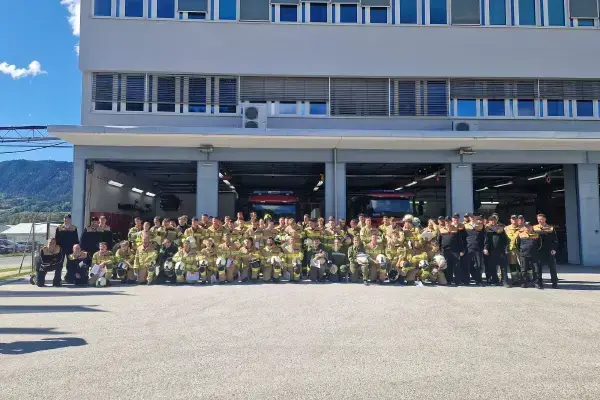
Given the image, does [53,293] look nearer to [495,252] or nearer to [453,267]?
[453,267]

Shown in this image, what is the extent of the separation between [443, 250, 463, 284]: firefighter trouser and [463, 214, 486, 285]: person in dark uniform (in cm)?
20

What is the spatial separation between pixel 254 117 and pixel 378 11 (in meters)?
6.14

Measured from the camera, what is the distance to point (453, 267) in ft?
36.1

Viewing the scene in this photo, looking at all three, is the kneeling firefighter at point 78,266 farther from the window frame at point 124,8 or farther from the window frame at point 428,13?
the window frame at point 428,13

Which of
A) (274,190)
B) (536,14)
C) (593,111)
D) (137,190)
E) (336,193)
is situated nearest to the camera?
(336,193)

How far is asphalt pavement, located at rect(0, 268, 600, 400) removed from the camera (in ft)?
13.7

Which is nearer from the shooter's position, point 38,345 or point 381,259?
point 38,345

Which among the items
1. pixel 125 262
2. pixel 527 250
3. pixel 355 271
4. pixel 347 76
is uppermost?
pixel 347 76

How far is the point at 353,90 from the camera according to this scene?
16641 millimetres

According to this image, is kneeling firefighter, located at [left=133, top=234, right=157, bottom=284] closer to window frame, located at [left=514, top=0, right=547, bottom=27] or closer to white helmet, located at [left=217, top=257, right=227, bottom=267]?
white helmet, located at [left=217, top=257, right=227, bottom=267]

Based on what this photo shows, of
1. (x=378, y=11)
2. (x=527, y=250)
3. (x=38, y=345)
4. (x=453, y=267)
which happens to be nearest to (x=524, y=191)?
(x=378, y=11)

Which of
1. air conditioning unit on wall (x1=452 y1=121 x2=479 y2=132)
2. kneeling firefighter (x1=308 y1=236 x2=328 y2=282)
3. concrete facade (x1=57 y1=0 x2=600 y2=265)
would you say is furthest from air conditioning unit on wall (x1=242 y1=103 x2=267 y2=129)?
air conditioning unit on wall (x1=452 y1=121 x2=479 y2=132)

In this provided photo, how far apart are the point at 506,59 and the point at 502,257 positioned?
9.02 metres

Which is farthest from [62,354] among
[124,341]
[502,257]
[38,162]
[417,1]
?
[38,162]
